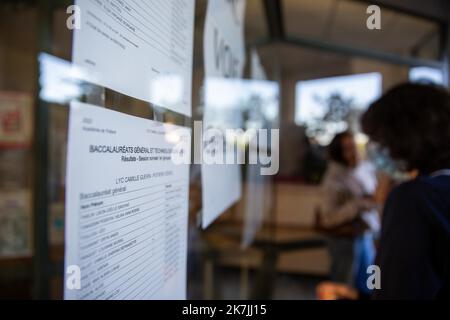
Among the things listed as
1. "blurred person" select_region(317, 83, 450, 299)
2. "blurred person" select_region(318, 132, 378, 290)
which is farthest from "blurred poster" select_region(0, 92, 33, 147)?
"blurred person" select_region(317, 83, 450, 299)

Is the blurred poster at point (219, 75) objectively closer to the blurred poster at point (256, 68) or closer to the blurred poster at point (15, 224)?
the blurred poster at point (256, 68)

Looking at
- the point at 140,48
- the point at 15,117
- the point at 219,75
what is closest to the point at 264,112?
the point at 219,75

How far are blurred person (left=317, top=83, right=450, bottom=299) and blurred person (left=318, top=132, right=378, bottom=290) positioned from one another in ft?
4.82

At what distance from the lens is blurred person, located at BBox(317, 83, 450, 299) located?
70 centimetres

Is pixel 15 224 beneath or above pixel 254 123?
beneath

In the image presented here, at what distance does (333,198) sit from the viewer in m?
2.31

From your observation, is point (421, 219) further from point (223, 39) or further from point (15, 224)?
point (15, 224)

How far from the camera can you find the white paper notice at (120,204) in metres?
0.40

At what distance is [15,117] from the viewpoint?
7.13 ft

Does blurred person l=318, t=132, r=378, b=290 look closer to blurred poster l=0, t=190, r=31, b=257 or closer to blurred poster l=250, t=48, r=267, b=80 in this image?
blurred poster l=250, t=48, r=267, b=80

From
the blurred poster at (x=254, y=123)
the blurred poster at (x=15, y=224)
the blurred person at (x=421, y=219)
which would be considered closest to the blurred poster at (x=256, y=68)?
the blurred poster at (x=254, y=123)

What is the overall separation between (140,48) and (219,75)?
45cm

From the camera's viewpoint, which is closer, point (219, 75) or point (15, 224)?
point (219, 75)

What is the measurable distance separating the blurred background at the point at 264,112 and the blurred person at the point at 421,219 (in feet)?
1.81
